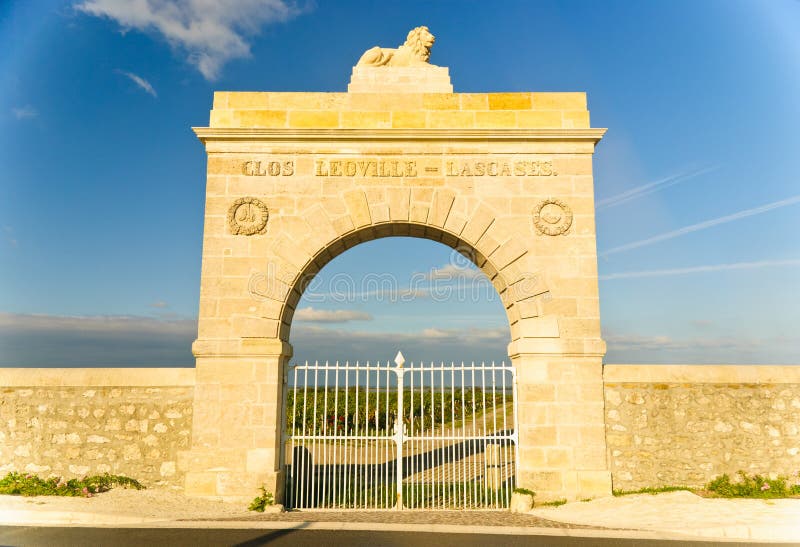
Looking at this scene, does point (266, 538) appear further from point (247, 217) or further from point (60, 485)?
point (247, 217)

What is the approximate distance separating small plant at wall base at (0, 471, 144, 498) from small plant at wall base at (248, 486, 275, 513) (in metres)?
1.70

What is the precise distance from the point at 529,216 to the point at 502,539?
470cm

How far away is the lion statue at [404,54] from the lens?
30.9 ft

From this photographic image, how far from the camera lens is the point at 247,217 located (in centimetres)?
864

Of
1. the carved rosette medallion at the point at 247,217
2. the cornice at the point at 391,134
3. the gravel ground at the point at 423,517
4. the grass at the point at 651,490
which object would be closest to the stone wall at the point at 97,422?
the gravel ground at the point at 423,517

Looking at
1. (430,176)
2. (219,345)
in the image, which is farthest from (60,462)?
(430,176)

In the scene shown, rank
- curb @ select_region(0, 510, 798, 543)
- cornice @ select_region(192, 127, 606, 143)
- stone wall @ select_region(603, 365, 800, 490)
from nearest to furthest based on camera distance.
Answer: curb @ select_region(0, 510, 798, 543) < stone wall @ select_region(603, 365, 800, 490) < cornice @ select_region(192, 127, 606, 143)

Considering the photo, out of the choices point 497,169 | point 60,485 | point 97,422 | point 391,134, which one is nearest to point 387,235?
point 391,134

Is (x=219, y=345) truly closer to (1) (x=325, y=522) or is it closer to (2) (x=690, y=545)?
(1) (x=325, y=522)

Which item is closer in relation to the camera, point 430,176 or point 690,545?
point 690,545

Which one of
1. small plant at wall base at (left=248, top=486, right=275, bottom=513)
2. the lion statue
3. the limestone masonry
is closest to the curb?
small plant at wall base at (left=248, top=486, right=275, bottom=513)

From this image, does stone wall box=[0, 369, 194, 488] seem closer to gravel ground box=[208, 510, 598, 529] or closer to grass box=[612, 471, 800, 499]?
gravel ground box=[208, 510, 598, 529]

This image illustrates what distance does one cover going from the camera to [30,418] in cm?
823

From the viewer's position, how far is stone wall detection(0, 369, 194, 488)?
8062 millimetres
